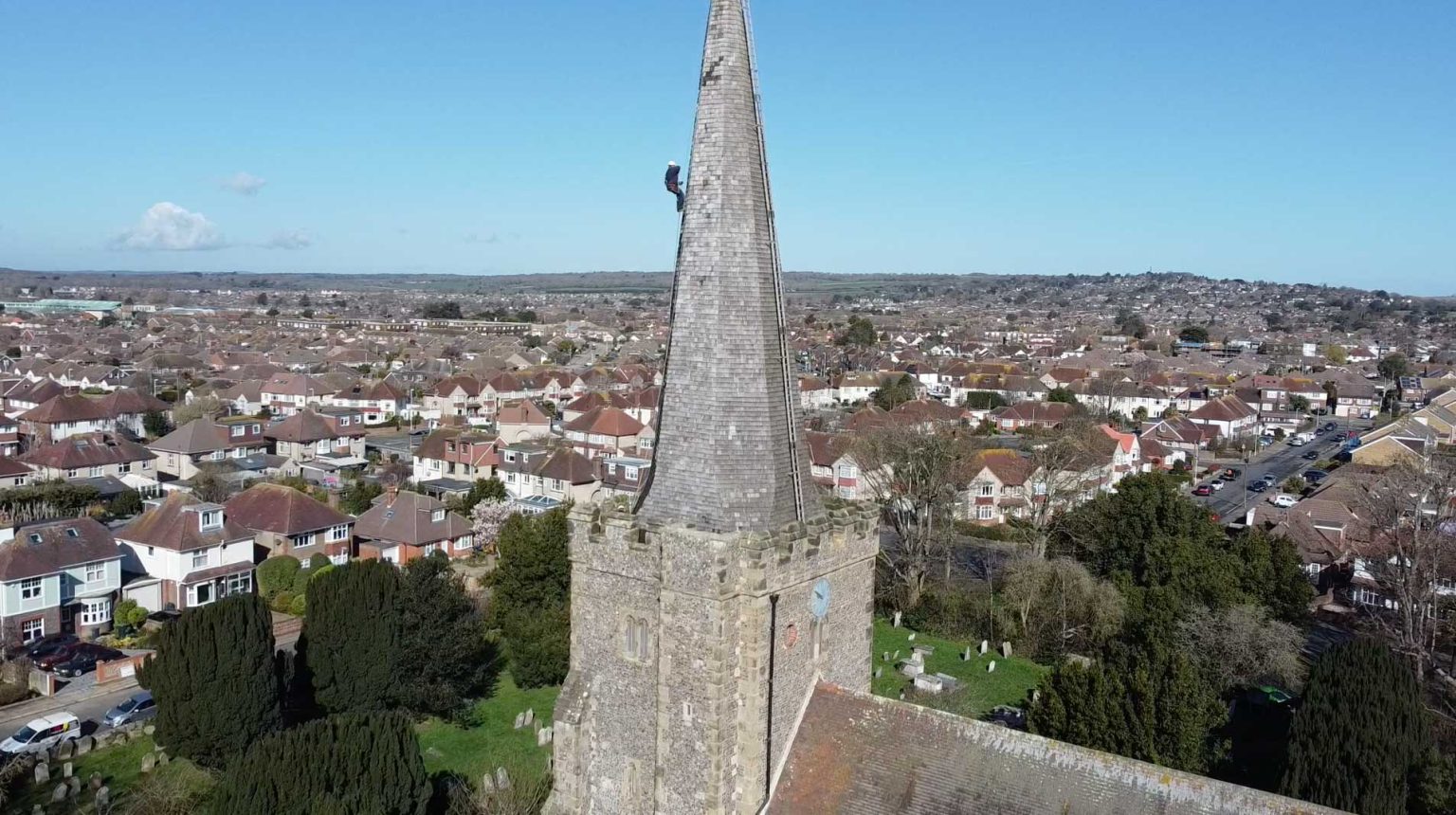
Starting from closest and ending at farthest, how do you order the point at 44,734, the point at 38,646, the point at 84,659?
the point at 44,734 < the point at 84,659 < the point at 38,646

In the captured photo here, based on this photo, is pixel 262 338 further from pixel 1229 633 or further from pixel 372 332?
pixel 1229 633

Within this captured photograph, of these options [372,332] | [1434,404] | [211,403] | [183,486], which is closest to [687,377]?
[183,486]

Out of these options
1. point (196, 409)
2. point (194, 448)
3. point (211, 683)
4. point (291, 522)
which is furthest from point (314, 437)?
point (211, 683)

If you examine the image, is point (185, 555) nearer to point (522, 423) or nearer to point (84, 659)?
point (84, 659)

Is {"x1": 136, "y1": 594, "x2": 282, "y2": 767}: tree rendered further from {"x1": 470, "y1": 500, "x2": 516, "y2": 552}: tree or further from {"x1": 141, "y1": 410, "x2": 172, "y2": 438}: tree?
{"x1": 141, "y1": 410, "x2": 172, "y2": 438}: tree

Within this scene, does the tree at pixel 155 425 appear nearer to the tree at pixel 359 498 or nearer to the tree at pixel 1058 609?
the tree at pixel 359 498

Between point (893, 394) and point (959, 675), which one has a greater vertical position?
point (893, 394)
